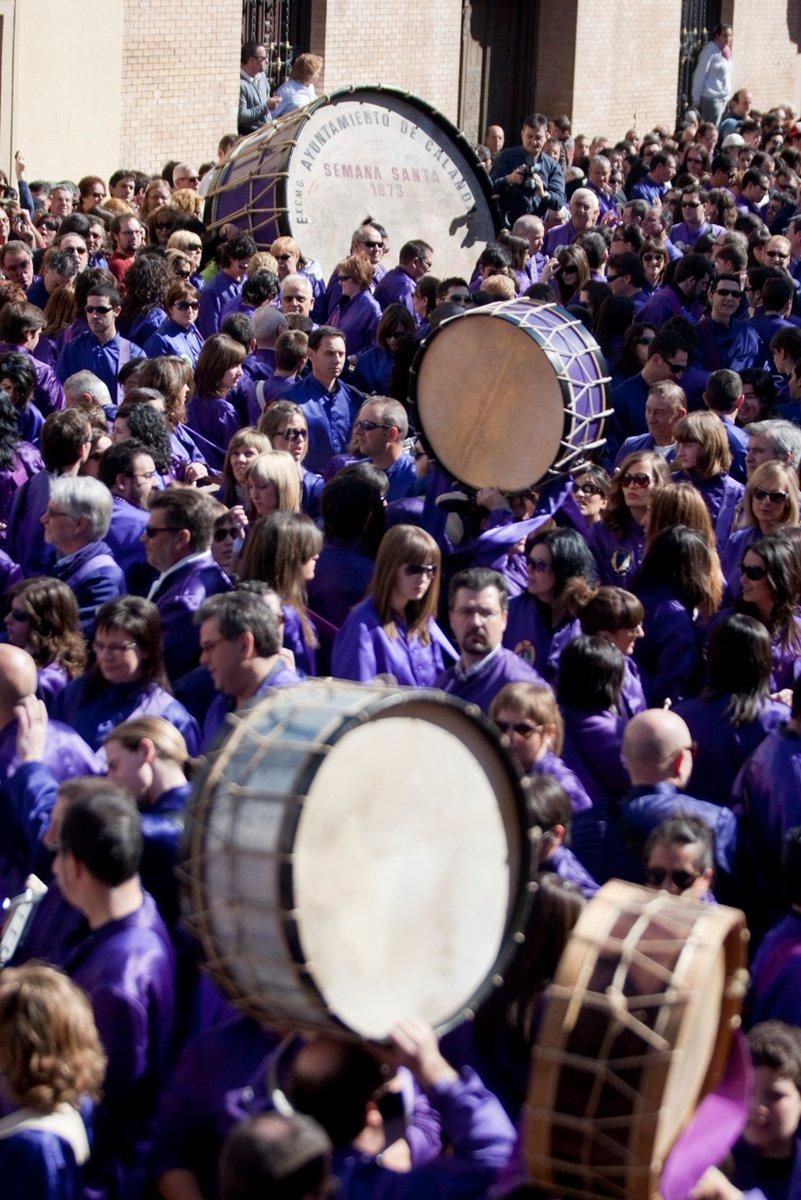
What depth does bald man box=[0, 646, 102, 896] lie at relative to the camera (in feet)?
15.7

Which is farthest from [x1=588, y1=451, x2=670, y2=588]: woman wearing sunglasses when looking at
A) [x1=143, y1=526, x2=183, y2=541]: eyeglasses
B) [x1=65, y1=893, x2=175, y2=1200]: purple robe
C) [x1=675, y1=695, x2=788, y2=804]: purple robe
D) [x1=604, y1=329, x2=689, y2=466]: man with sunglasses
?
[x1=65, y1=893, x2=175, y2=1200]: purple robe

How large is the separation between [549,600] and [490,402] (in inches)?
40.8

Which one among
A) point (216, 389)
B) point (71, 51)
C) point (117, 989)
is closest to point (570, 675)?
point (117, 989)

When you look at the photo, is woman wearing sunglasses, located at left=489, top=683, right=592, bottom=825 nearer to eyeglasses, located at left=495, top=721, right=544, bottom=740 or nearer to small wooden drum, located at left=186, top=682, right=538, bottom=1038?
eyeglasses, located at left=495, top=721, right=544, bottom=740

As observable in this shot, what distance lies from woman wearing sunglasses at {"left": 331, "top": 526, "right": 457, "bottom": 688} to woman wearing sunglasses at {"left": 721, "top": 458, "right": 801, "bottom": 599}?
4.48 feet

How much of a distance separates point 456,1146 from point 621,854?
1.65 meters

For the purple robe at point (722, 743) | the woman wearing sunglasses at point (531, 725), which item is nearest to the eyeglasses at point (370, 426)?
the purple robe at point (722, 743)

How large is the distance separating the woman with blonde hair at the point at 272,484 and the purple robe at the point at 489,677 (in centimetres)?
132

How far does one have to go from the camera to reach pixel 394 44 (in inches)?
834

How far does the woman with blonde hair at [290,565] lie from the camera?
6.10m

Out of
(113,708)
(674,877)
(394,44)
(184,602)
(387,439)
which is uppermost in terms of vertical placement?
(394,44)

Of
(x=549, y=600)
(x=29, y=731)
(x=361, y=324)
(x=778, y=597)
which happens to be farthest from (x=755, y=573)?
(x=361, y=324)

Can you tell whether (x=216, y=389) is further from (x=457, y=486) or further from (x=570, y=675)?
(x=570, y=675)

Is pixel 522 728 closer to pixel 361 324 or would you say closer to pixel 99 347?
pixel 99 347
